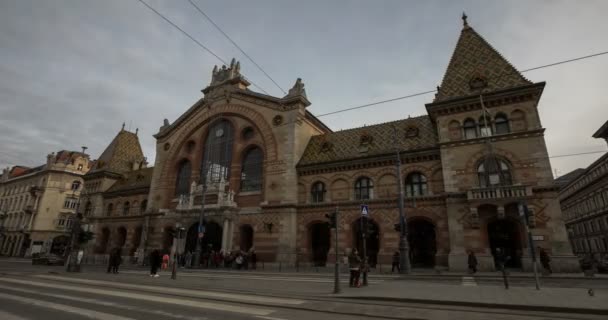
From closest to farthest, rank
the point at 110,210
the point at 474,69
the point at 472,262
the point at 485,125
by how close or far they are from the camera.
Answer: the point at 472,262, the point at 485,125, the point at 474,69, the point at 110,210

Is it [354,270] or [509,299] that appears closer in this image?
[509,299]

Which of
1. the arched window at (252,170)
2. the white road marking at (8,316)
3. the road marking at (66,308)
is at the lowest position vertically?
the white road marking at (8,316)

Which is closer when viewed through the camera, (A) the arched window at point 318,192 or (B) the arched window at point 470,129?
(B) the arched window at point 470,129

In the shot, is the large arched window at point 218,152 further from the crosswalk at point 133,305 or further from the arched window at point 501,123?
the arched window at point 501,123

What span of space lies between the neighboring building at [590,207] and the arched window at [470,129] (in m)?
26.6

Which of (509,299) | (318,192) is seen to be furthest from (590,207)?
(509,299)

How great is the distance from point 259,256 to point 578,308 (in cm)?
2114

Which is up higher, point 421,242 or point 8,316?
point 421,242

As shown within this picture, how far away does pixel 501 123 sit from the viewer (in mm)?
20578

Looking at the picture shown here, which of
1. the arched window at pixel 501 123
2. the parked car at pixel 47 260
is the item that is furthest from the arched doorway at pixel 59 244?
the arched window at pixel 501 123

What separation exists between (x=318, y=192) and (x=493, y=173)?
492 inches

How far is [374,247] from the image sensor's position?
82.7 ft

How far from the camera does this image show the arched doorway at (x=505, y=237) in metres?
19.8

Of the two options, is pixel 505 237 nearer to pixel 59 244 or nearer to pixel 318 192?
pixel 318 192
